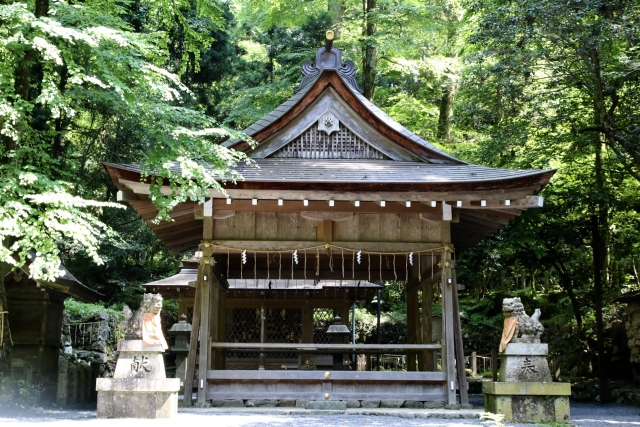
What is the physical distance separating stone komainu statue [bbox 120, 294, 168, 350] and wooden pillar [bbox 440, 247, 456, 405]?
4.32m

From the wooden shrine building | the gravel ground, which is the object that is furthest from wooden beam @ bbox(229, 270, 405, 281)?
the gravel ground

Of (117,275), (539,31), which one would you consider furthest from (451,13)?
(117,275)

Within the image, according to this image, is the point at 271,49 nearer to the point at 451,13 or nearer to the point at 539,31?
the point at 451,13

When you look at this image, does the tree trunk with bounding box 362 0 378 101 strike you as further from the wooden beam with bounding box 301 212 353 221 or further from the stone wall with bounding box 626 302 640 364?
the wooden beam with bounding box 301 212 353 221

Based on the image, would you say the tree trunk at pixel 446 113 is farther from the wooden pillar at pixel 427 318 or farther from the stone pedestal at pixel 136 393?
the stone pedestal at pixel 136 393

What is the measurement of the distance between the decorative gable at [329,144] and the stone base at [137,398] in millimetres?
4951

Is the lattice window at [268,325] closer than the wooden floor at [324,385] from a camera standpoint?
No

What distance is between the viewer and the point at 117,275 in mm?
21250

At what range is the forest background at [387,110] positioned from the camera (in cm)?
923

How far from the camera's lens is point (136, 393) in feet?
27.8

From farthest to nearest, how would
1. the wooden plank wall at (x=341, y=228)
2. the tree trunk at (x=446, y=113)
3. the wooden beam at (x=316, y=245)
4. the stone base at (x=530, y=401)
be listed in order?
1. the tree trunk at (x=446, y=113)
2. the wooden plank wall at (x=341, y=228)
3. the wooden beam at (x=316, y=245)
4. the stone base at (x=530, y=401)

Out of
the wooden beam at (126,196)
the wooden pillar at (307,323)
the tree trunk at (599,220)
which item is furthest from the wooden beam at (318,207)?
the wooden pillar at (307,323)

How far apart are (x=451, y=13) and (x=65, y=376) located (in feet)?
56.2

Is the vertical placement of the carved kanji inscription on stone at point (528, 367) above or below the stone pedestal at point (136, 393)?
above
